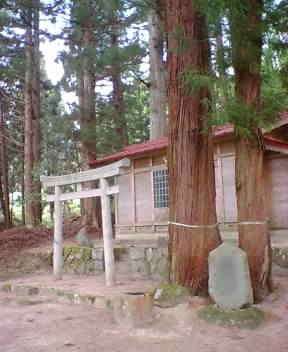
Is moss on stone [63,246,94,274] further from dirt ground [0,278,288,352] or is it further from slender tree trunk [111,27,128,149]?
slender tree trunk [111,27,128,149]

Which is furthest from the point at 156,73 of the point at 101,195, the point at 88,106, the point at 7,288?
the point at 7,288

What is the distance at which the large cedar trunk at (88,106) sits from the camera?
51.1 ft

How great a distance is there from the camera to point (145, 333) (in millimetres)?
5566

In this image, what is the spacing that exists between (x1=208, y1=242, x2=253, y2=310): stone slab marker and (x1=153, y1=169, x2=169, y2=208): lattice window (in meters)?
6.27

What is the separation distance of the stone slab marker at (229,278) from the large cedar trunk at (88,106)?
398 inches

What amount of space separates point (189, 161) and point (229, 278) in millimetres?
1894

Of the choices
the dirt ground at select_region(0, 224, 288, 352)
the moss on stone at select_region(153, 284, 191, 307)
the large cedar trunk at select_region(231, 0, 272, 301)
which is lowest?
the dirt ground at select_region(0, 224, 288, 352)

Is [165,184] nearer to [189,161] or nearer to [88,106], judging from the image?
[88,106]

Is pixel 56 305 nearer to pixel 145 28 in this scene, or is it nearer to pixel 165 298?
pixel 165 298

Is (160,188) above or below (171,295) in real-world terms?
above

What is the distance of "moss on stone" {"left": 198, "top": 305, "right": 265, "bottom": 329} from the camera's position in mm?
5582

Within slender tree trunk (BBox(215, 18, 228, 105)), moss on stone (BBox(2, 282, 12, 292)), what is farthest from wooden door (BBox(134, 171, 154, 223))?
slender tree trunk (BBox(215, 18, 228, 105))

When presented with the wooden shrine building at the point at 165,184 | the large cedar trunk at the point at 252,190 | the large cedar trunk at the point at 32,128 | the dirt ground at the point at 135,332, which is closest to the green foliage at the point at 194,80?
the large cedar trunk at the point at 252,190

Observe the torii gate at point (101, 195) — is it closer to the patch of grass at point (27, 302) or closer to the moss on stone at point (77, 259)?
the patch of grass at point (27, 302)
